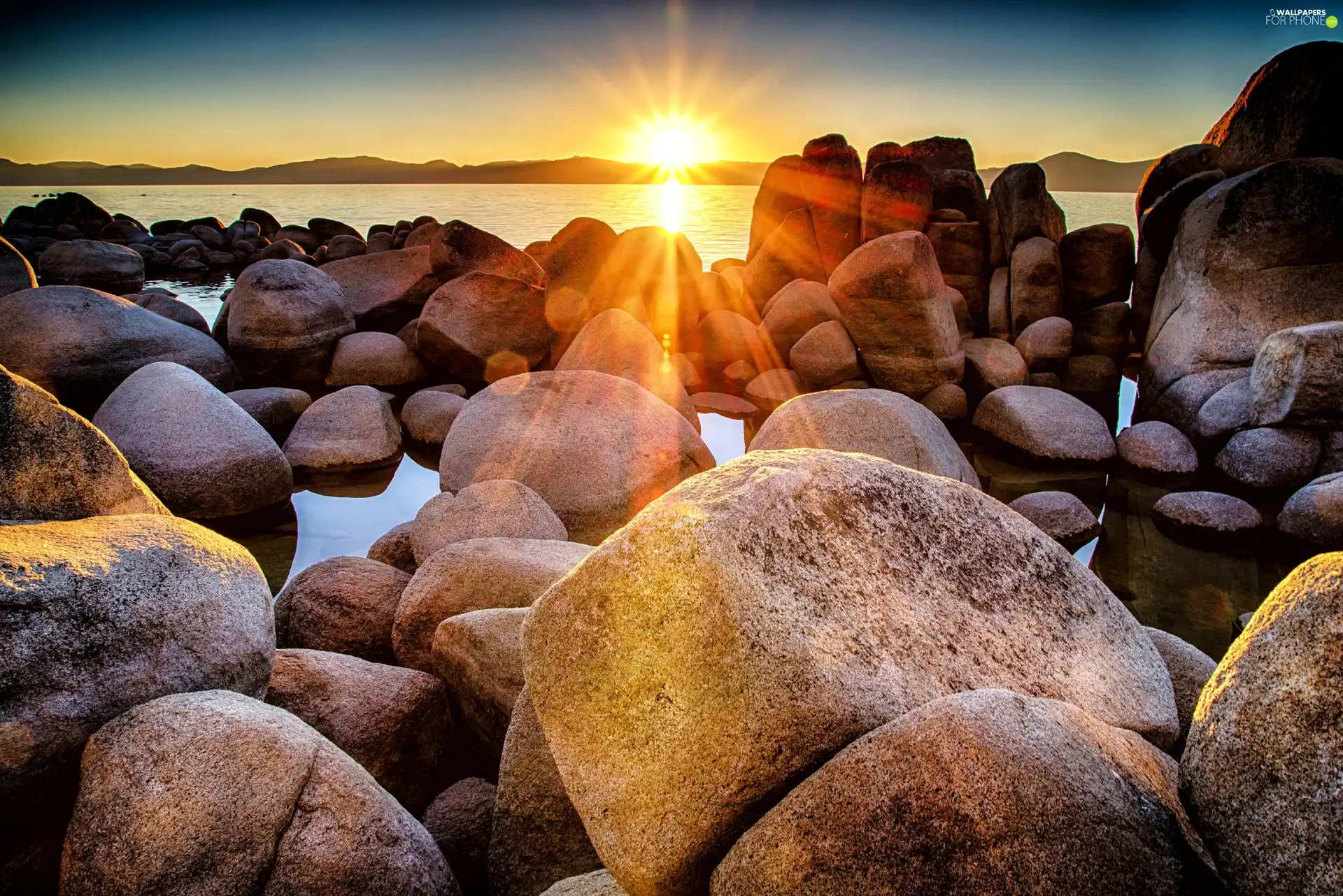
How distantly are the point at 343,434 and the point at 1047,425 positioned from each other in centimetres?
760

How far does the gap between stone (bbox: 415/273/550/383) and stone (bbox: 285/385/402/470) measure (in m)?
2.18

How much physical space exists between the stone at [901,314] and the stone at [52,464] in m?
8.76

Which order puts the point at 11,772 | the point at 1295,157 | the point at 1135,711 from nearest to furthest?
the point at 11,772 → the point at 1135,711 → the point at 1295,157

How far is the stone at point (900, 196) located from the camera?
43.6 feet

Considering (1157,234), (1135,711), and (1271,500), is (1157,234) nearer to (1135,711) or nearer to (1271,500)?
Answer: (1271,500)

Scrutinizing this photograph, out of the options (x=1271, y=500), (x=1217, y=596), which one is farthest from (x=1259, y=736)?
(x=1271, y=500)

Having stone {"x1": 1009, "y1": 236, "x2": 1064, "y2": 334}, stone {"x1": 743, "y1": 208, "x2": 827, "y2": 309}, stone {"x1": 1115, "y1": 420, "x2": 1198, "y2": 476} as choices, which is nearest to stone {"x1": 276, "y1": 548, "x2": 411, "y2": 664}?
stone {"x1": 1115, "y1": 420, "x2": 1198, "y2": 476}

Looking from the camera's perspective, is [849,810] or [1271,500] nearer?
[849,810]

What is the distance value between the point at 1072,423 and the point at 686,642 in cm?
836

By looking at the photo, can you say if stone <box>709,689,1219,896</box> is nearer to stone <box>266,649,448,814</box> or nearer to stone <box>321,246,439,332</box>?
stone <box>266,649,448,814</box>

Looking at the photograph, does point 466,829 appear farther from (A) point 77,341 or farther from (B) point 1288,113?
(B) point 1288,113

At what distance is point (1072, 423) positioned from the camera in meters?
8.69

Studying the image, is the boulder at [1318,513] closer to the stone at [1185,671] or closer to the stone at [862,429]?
the stone at [862,429]

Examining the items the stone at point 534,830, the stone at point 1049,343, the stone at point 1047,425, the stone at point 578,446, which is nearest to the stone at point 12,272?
the stone at point 578,446
